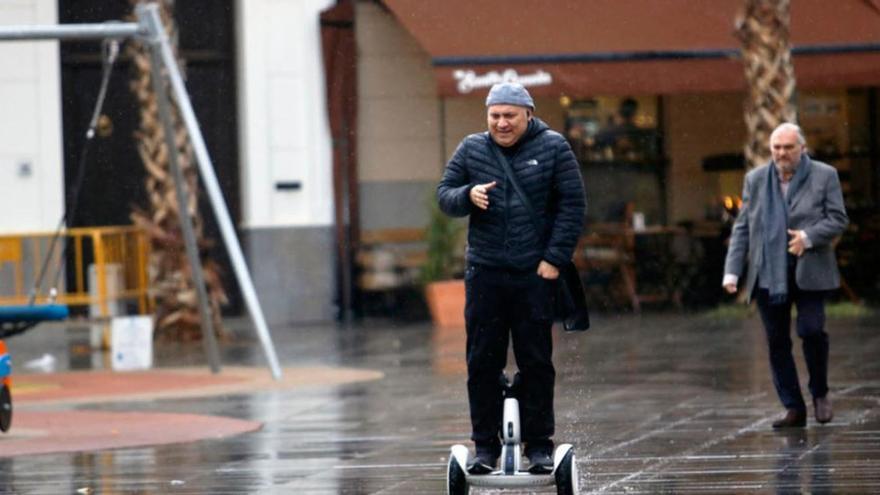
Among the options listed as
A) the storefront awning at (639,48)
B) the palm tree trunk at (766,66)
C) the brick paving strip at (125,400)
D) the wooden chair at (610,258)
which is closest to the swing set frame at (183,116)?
the brick paving strip at (125,400)

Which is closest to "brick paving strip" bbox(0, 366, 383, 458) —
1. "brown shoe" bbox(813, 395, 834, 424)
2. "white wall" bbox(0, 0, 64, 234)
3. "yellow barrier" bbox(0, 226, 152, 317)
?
"yellow barrier" bbox(0, 226, 152, 317)

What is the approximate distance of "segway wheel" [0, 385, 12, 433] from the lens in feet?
40.3

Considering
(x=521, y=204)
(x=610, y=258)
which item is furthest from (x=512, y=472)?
(x=610, y=258)

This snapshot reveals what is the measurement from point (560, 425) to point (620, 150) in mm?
12763

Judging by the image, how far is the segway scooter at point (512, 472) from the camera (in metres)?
8.36

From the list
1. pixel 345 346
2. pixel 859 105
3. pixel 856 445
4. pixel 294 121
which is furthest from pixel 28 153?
pixel 856 445

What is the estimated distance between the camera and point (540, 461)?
28.0 feet

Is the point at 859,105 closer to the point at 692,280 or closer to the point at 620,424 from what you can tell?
the point at 692,280

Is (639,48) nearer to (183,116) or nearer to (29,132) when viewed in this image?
(183,116)

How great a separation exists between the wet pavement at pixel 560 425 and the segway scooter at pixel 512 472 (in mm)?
816

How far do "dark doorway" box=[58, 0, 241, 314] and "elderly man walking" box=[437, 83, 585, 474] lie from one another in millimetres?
15974

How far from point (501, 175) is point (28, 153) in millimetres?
15825

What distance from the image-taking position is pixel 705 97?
24562mm

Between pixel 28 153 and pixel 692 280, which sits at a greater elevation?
pixel 28 153
